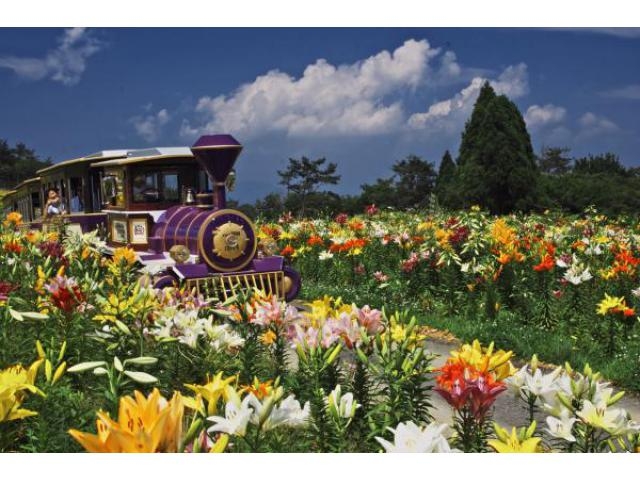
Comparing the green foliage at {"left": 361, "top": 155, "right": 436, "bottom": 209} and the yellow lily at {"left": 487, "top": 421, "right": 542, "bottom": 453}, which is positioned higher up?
the green foliage at {"left": 361, "top": 155, "right": 436, "bottom": 209}

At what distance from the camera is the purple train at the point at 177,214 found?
7.47 metres

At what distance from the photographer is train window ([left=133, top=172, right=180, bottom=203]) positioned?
8.77m

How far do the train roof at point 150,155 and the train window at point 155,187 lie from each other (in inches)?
9.2

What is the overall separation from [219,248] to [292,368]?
313cm

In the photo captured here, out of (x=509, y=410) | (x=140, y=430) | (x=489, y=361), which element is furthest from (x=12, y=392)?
(x=509, y=410)

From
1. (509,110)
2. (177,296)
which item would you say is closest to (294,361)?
(177,296)

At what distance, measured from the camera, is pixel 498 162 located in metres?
17.1

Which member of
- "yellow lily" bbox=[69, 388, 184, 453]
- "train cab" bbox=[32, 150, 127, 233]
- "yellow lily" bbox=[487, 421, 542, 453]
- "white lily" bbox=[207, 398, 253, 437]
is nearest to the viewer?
"yellow lily" bbox=[69, 388, 184, 453]

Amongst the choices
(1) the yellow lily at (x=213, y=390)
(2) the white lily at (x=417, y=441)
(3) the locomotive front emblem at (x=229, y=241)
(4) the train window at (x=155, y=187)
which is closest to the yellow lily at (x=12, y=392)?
(1) the yellow lily at (x=213, y=390)

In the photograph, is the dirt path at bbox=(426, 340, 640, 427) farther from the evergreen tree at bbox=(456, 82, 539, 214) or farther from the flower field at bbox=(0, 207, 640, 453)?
the evergreen tree at bbox=(456, 82, 539, 214)

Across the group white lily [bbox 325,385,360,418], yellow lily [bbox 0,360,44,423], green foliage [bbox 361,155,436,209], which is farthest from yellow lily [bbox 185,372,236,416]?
green foliage [bbox 361,155,436,209]

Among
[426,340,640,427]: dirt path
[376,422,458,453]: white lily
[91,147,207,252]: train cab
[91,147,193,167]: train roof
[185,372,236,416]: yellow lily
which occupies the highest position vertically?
[91,147,193,167]: train roof

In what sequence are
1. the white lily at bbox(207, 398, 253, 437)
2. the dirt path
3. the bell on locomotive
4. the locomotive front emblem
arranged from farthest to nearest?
the locomotive front emblem, the bell on locomotive, the dirt path, the white lily at bbox(207, 398, 253, 437)

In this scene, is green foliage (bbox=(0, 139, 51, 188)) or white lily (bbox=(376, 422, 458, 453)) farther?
green foliage (bbox=(0, 139, 51, 188))
